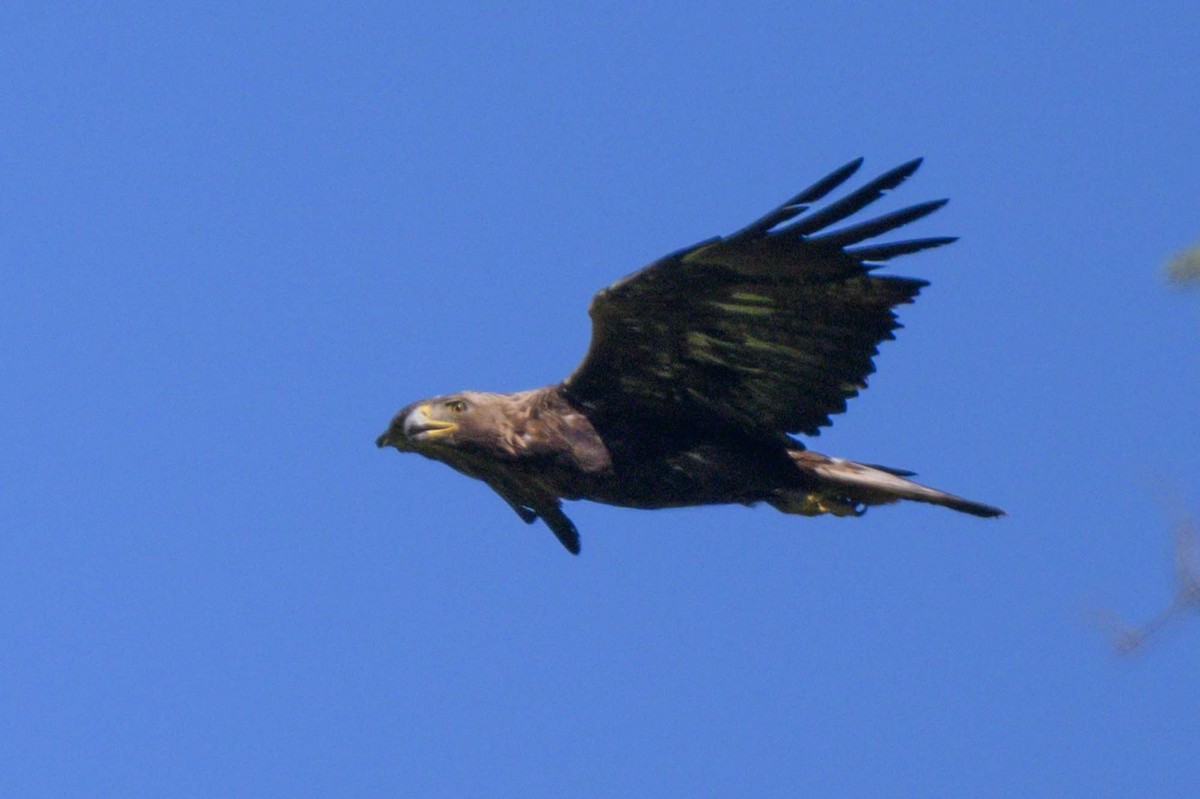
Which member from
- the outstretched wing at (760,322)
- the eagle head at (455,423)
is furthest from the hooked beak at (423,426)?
the outstretched wing at (760,322)

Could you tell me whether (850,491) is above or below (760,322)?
below

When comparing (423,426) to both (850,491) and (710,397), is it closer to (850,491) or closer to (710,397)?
(710,397)

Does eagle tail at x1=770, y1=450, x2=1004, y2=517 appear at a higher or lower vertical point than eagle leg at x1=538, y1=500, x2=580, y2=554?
lower

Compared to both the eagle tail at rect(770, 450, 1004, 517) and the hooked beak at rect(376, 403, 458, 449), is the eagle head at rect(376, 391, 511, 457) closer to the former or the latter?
the hooked beak at rect(376, 403, 458, 449)

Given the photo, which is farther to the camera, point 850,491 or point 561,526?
point 561,526

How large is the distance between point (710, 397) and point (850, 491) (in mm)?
734

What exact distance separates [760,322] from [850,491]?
3.06ft

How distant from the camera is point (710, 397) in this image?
7152 mm

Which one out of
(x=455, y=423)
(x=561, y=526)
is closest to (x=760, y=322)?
(x=455, y=423)

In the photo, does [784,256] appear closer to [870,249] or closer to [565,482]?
[870,249]

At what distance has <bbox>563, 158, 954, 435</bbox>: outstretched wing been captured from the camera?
6.50 metres

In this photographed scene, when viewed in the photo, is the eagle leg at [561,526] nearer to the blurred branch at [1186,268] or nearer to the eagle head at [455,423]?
the eagle head at [455,423]

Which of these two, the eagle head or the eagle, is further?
the eagle head

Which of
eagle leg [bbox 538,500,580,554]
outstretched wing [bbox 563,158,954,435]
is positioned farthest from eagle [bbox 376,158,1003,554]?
eagle leg [bbox 538,500,580,554]
